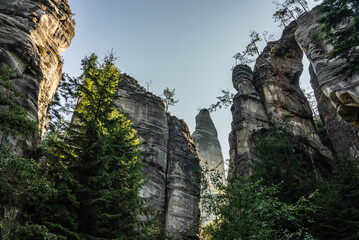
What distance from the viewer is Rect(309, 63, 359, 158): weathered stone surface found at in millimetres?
19688

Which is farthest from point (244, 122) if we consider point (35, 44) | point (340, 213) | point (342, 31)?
point (35, 44)

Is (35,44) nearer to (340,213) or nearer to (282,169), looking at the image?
(282,169)

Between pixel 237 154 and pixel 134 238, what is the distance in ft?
47.0

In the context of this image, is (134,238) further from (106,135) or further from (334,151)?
(334,151)

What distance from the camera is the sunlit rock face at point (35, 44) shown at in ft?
36.2

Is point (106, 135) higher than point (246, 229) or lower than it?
higher

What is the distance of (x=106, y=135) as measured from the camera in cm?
1018

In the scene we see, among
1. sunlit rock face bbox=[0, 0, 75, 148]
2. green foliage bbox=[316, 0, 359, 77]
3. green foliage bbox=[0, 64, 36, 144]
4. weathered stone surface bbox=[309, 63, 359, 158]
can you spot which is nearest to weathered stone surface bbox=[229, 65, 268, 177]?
weathered stone surface bbox=[309, 63, 359, 158]

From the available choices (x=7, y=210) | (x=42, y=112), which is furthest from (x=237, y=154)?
(x=7, y=210)

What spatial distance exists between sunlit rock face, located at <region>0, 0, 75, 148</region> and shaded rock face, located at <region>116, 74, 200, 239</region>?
528cm

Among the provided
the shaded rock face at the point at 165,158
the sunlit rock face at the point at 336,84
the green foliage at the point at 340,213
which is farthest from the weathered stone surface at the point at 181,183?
the sunlit rock face at the point at 336,84

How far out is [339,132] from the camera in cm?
2159

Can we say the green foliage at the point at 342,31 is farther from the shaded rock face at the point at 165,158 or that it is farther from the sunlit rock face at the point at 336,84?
the shaded rock face at the point at 165,158

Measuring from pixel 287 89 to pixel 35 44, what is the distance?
74.8 feet
